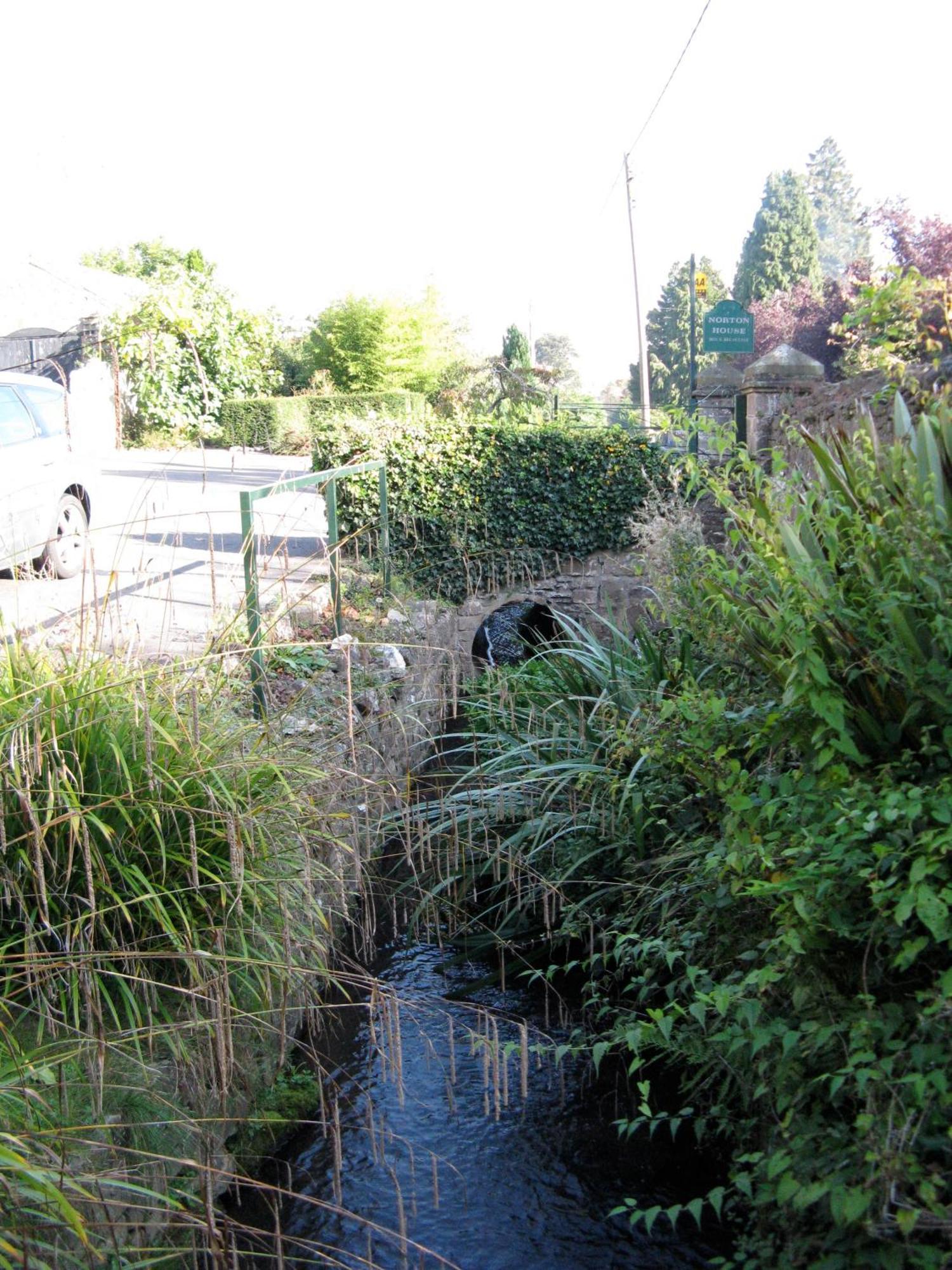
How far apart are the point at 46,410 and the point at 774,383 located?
613 centimetres

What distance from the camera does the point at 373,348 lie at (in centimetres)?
2692

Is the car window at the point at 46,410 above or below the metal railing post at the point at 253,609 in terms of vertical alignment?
above

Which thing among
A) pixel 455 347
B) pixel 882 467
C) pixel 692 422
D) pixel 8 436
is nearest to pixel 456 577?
pixel 8 436

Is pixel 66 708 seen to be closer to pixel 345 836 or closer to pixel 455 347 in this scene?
pixel 345 836

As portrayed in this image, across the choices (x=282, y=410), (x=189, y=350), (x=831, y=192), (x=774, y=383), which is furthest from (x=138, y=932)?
(x=831, y=192)

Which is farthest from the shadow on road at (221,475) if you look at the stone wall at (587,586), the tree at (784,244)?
the tree at (784,244)

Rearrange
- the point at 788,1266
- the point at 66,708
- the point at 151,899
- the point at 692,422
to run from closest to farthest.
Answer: the point at 788,1266, the point at 151,899, the point at 66,708, the point at 692,422

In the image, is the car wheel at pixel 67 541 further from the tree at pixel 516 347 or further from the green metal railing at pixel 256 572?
the tree at pixel 516 347

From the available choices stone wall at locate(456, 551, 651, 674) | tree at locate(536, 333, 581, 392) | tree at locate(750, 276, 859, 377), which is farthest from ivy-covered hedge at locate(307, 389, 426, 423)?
tree at locate(536, 333, 581, 392)

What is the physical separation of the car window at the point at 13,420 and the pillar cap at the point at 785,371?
6.07 m

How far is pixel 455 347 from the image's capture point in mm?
32375

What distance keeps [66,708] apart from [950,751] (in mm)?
2426

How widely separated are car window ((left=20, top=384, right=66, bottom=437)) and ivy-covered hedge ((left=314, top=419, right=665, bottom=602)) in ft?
9.39

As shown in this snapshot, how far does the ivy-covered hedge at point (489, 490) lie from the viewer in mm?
10734
